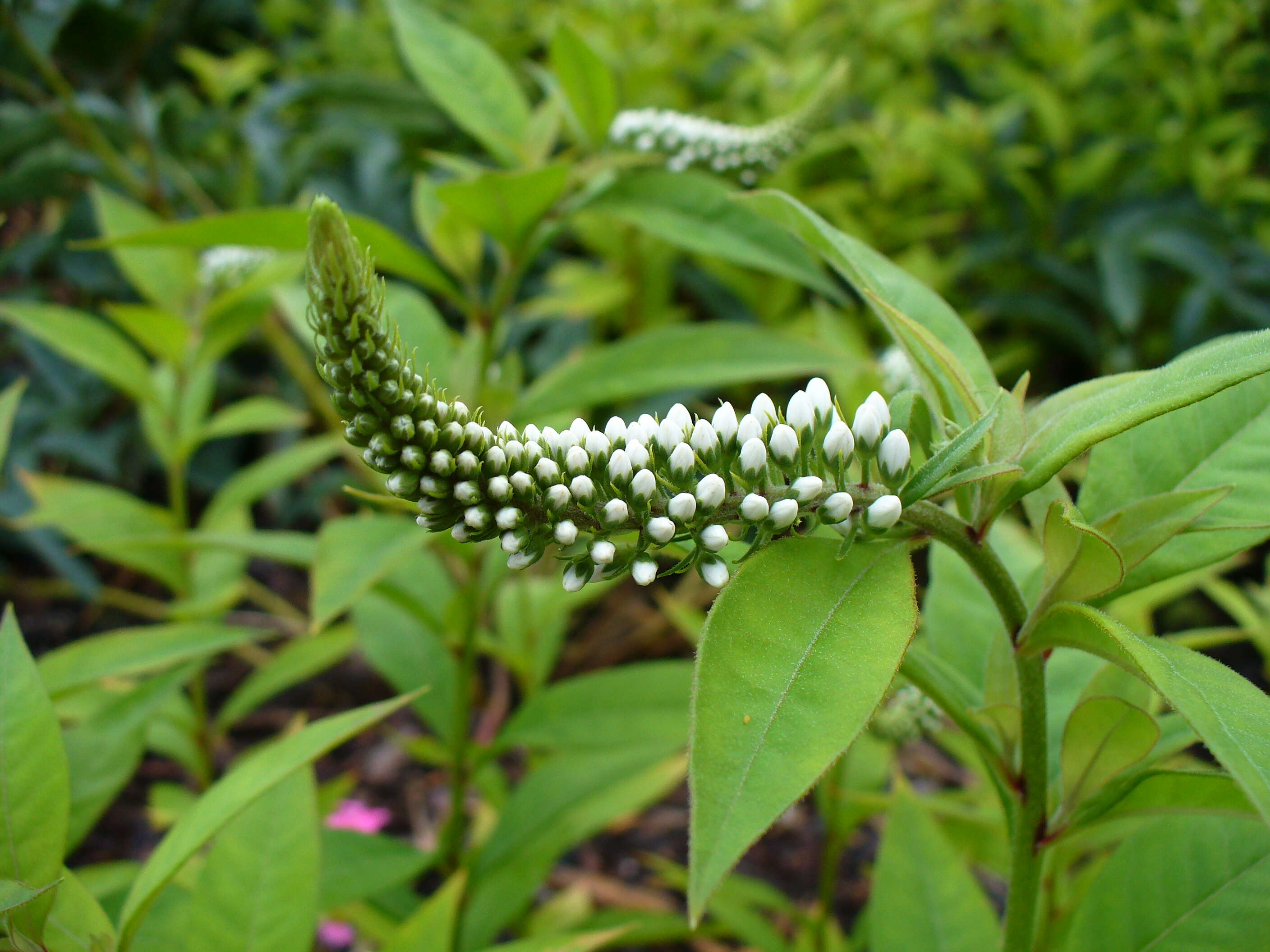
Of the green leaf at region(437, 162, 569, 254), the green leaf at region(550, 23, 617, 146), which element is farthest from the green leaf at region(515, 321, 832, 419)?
the green leaf at region(550, 23, 617, 146)

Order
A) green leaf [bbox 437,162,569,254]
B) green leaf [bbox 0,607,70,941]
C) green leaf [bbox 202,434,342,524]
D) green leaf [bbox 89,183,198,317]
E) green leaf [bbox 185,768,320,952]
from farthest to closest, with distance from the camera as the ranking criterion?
green leaf [bbox 202,434,342,524] → green leaf [bbox 89,183,198,317] → green leaf [bbox 437,162,569,254] → green leaf [bbox 185,768,320,952] → green leaf [bbox 0,607,70,941]

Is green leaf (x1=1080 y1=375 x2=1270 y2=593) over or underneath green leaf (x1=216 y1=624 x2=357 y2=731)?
over

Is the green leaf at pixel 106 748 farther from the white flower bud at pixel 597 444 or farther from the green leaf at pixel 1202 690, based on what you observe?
the green leaf at pixel 1202 690

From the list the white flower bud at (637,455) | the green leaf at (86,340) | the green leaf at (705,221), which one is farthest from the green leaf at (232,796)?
the green leaf at (86,340)

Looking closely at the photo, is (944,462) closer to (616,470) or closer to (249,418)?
(616,470)

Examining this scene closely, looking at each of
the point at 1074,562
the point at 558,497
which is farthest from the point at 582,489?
the point at 1074,562

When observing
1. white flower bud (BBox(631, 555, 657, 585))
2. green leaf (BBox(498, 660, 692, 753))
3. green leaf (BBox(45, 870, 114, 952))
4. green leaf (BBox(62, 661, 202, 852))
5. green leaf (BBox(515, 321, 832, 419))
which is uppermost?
white flower bud (BBox(631, 555, 657, 585))

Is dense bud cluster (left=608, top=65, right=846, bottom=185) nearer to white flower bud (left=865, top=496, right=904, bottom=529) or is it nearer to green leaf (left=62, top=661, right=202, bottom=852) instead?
white flower bud (left=865, top=496, right=904, bottom=529)
